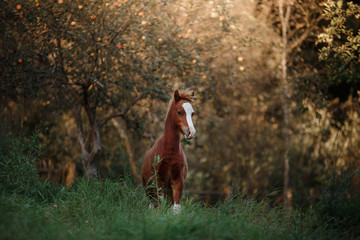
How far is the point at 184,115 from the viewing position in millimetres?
5527

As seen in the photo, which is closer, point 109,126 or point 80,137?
point 80,137

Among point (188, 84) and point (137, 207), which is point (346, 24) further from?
point (137, 207)

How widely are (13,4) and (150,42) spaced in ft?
8.27

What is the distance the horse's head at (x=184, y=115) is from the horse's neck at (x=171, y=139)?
0.14 meters

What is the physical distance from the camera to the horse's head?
211 inches

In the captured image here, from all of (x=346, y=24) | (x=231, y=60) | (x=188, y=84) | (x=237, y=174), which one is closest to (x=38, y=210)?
(x=188, y=84)

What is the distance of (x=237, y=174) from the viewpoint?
15.2 metres

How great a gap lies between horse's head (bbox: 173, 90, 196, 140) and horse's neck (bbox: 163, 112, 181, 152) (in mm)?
135

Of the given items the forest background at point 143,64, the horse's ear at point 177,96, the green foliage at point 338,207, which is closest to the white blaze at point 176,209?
the forest background at point 143,64

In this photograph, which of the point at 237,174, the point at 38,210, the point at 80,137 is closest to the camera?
the point at 38,210

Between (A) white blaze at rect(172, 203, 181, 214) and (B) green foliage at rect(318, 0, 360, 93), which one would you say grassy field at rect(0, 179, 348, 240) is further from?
(B) green foliage at rect(318, 0, 360, 93)

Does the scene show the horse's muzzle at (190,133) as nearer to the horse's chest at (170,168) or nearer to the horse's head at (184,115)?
the horse's head at (184,115)

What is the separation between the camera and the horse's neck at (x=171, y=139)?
18.8 ft

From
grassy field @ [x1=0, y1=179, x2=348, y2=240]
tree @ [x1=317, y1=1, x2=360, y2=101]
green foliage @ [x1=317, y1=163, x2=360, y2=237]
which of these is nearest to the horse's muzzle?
grassy field @ [x1=0, y1=179, x2=348, y2=240]
